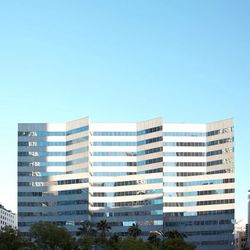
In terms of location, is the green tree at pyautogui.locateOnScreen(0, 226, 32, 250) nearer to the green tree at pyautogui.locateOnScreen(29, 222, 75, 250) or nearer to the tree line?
the tree line

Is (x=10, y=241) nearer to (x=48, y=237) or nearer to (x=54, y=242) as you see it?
(x=48, y=237)

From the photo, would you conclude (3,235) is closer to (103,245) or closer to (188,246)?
(103,245)

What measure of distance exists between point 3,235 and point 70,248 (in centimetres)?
2066

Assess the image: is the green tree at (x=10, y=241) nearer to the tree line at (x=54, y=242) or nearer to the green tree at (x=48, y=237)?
the tree line at (x=54, y=242)

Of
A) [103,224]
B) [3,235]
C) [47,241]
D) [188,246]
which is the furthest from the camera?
[103,224]

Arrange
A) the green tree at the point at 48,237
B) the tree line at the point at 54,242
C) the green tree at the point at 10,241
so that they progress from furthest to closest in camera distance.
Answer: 1. the green tree at the point at 48,237
2. the tree line at the point at 54,242
3. the green tree at the point at 10,241

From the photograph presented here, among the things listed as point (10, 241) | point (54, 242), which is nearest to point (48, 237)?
point (54, 242)

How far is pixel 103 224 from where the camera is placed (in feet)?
609

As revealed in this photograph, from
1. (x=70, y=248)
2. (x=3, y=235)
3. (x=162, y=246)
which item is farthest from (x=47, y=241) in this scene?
(x=162, y=246)

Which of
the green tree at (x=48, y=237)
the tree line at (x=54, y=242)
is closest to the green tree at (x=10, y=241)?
the tree line at (x=54, y=242)

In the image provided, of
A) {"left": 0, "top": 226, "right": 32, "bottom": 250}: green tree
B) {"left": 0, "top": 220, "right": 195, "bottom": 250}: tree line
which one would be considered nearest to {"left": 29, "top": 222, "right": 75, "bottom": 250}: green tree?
{"left": 0, "top": 220, "right": 195, "bottom": 250}: tree line

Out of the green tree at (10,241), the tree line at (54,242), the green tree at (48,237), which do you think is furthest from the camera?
the green tree at (48,237)

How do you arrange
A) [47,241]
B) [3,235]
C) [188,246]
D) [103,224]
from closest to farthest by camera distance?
1. [3,235]
2. [47,241]
3. [188,246]
4. [103,224]

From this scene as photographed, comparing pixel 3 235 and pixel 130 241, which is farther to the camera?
pixel 130 241
